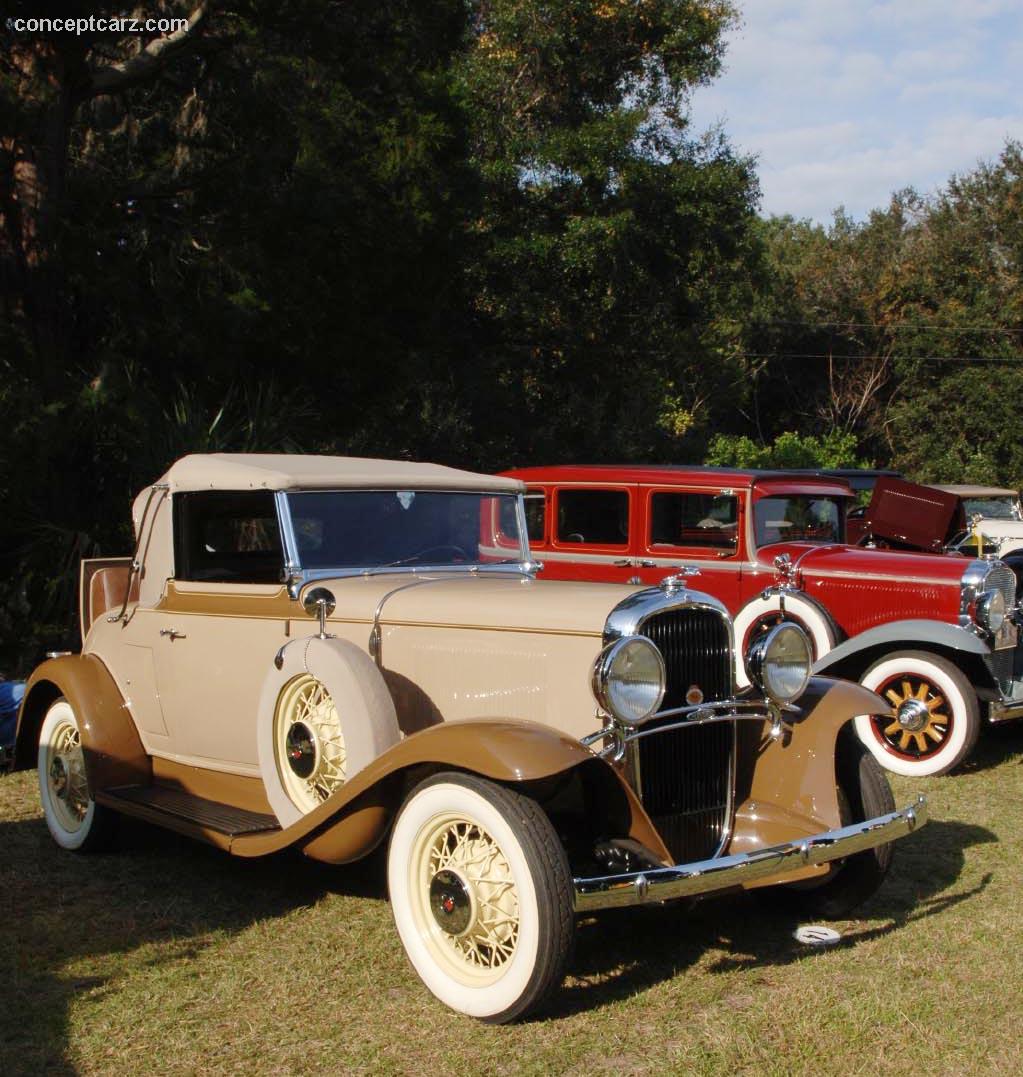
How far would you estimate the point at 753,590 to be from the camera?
8336 millimetres

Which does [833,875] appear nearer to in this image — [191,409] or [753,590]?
[753,590]

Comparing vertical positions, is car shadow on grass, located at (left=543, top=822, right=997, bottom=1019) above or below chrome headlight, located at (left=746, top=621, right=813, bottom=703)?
below

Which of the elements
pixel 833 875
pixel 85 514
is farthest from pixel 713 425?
pixel 833 875

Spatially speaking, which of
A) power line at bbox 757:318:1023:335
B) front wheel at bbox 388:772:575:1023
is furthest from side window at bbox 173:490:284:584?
power line at bbox 757:318:1023:335

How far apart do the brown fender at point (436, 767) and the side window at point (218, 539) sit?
4.52 feet

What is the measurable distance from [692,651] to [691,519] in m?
4.68

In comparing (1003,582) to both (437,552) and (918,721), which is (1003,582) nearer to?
(918,721)

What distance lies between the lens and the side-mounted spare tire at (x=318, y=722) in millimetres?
4090

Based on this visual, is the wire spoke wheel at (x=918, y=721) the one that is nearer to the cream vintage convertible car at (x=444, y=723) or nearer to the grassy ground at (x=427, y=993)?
the grassy ground at (x=427, y=993)

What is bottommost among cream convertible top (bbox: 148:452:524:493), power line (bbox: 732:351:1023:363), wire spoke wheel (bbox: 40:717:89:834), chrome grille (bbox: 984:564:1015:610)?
wire spoke wheel (bbox: 40:717:89:834)

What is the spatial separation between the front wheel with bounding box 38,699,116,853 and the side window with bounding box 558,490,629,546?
4.45 m

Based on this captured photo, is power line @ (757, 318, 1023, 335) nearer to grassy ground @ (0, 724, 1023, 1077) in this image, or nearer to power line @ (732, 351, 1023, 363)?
power line @ (732, 351, 1023, 363)

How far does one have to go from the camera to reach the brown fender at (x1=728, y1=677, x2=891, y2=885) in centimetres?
419

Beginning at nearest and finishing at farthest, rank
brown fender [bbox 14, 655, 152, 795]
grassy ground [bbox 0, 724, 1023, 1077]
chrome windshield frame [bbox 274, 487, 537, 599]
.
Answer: grassy ground [bbox 0, 724, 1023, 1077] < chrome windshield frame [bbox 274, 487, 537, 599] < brown fender [bbox 14, 655, 152, 795]
